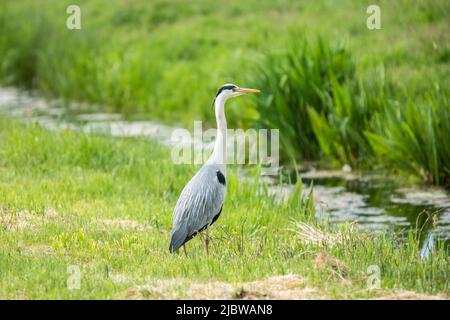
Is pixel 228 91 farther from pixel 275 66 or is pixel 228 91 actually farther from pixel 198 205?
pixel 275 66

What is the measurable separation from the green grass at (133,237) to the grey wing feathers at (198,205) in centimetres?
23

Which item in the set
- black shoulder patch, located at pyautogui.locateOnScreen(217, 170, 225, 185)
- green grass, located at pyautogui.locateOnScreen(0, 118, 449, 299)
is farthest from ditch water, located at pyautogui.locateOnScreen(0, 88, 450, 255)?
black shoulder patch, located at pyautogui.locateOnScreen(217, 170, 225, 185)

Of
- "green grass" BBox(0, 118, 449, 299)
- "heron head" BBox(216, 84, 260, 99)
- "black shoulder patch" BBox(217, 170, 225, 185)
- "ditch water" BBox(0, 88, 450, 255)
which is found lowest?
"ditch water" BBox(0, 88, 450, 255)

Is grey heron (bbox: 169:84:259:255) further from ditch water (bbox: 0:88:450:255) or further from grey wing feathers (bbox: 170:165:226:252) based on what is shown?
ditch water (bbox: 0:88:450:255)

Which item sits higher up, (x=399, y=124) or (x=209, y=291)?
(x=399, y=124)

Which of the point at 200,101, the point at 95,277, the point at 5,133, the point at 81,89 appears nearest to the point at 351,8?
the point at 200,101

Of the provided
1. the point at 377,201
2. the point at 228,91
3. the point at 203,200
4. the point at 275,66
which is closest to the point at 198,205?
the point at 203,200

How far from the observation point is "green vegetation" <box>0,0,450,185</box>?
12.0 m

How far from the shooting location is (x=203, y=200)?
746cm

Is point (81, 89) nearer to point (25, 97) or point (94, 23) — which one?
point (25, 97)

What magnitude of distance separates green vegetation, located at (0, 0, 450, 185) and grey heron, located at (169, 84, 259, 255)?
3893 millimetres

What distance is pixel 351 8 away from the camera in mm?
18922
